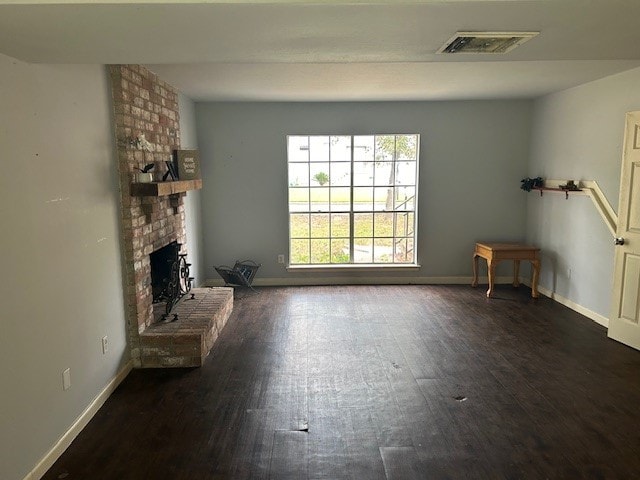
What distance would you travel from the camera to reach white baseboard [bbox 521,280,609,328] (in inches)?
185

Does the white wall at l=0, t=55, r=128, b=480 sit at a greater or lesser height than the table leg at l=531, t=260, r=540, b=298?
greater

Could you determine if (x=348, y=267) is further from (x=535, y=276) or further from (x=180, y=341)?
(x=180, y=341)

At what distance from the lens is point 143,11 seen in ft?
5.82

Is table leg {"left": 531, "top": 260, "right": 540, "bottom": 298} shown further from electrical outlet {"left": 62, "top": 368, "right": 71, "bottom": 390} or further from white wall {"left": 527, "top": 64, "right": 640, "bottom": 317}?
electrical outlet {"left": 62, "top": 368, "right": 71, "bottom": 390}

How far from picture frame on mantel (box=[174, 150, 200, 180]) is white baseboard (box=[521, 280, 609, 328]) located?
175 inches

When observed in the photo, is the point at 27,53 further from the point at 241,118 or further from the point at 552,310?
the point at 552,310

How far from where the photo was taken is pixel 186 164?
471 cm

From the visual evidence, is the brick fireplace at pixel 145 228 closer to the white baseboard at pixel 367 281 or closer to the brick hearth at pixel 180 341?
the brick hearth at pixel 180 341

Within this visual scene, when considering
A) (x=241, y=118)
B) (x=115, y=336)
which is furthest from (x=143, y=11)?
(x=241, y=118)

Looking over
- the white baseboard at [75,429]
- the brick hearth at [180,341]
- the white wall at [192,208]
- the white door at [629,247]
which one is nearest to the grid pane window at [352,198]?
the white wall at [192,208]

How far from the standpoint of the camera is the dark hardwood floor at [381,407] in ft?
8.16

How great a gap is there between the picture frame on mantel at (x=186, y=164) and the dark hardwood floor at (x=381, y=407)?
1.59 metres

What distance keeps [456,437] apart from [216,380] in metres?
1.78

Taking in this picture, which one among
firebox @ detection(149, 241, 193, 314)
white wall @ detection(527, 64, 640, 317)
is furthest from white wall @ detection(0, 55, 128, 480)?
white wall @ detection(527, 64, 640, 317)
